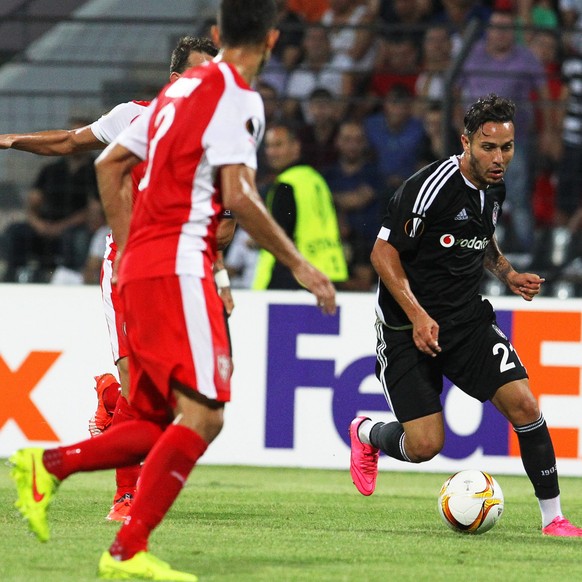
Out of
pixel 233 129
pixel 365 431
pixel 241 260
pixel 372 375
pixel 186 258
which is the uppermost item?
pixel 233 129

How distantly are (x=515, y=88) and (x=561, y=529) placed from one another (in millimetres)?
6693

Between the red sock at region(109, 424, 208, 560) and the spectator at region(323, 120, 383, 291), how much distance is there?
7184 mm

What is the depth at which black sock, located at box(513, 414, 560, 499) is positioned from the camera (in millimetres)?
6766

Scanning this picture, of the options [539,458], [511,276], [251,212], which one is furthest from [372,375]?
[251,212]

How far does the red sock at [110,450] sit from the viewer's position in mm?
5164

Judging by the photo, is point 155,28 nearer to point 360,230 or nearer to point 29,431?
point 360,230

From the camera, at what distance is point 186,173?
16.1ft

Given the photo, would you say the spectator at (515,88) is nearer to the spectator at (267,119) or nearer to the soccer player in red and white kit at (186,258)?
the spectator at (267,119)

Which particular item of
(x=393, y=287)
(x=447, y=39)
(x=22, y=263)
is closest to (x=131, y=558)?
(x=393, y=287)

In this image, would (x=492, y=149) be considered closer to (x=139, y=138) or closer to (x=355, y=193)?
(x=139, y=138)

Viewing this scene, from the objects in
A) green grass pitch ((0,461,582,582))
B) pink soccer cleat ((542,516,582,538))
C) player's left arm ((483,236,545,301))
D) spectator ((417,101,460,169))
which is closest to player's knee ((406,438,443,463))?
green grass pitch ((0,461,582,582))

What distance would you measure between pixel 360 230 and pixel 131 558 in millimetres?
7633

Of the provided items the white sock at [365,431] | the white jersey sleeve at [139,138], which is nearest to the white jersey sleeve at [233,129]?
the white jersey sleeve at [139,138]

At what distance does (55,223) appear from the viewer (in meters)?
12.1
